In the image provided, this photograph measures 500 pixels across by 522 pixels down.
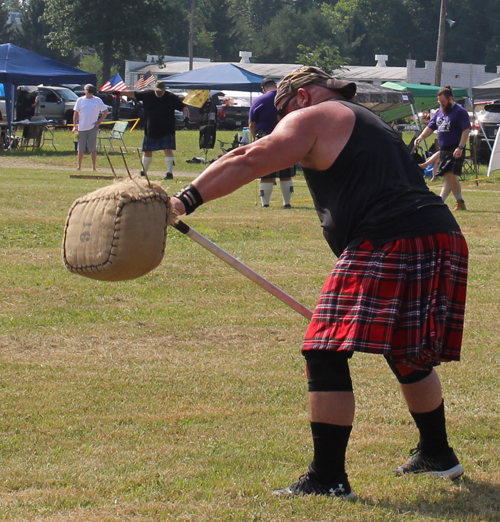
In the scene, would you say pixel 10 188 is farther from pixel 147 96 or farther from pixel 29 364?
pixel 29 364

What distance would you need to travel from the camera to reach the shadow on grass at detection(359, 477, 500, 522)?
3.08 m

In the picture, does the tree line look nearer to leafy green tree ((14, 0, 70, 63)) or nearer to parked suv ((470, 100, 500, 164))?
leafy green tree ((14, 0, 70, 63))

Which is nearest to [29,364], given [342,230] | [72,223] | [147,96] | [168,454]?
[168,454]

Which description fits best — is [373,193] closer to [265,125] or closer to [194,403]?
[194,403]

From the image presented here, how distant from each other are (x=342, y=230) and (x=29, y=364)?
244 cm

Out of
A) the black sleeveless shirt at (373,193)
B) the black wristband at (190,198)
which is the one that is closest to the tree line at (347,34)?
the black sleeveless shirt at (373,193)

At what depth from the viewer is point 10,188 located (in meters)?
12.6

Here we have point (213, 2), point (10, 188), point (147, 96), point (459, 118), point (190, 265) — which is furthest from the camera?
point (213, 2)

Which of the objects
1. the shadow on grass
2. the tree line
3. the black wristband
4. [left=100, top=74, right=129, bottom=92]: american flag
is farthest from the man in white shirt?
the tree line

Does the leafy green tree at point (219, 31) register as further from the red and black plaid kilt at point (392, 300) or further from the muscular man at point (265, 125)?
the red and black plaid kilt at point (392, 300)

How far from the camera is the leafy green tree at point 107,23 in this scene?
54344 mm

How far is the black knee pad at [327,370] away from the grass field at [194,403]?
0.44 meters

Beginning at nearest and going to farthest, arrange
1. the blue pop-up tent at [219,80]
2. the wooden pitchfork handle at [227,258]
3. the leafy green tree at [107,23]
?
1. the wooden pitchfork handle at [227,258]
2. the blue pop-up tent at [219,80]
3. the leafy green tree at [107,23]

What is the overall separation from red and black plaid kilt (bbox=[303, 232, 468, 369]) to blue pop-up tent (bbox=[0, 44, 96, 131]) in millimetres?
19868
